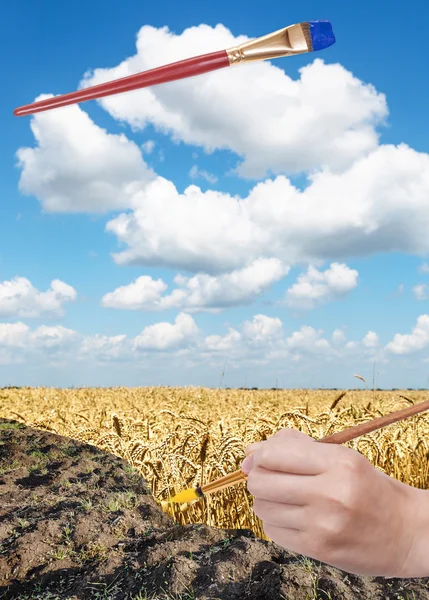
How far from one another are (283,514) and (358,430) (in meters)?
0.25

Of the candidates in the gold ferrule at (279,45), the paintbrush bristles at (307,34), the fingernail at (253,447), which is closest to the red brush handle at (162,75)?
the gold ferrule at (279,45)

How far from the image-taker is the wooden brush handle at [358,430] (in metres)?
1.34

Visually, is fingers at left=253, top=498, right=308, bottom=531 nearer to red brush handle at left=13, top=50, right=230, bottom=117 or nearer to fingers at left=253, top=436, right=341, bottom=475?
fingers at left=253, top=436, right=341, bottom=475

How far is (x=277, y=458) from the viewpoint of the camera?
1202mm

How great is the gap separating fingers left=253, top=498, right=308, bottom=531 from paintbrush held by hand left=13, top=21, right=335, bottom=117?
1250 mm

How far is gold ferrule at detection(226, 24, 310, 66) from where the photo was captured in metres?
1.93

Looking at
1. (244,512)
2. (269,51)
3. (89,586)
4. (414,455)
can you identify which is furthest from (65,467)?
(269,51)

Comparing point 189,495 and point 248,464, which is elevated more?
point 248,464

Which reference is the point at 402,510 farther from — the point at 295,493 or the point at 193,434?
the point at 193,434

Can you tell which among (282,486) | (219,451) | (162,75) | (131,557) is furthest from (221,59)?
(219,451)

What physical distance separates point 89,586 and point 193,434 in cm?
188

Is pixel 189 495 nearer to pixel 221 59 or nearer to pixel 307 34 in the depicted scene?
pixel 221 59

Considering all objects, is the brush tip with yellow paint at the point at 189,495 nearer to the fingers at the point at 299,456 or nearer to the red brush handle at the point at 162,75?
the fingers at the point at 299,456

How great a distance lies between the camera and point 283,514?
1.26 meters
